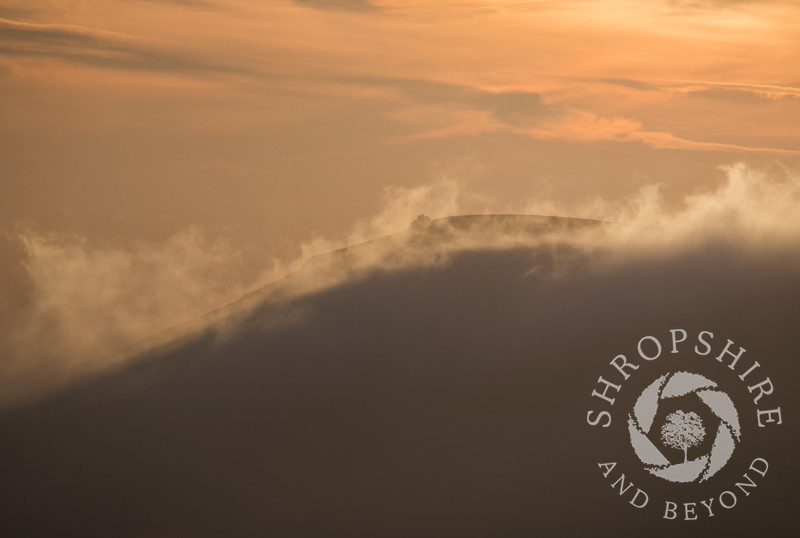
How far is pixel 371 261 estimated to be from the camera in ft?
404

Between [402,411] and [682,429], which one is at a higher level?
[682,429]

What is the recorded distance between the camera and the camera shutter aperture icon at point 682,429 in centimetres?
7188

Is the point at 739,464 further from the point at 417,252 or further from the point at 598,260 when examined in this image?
the point at 417,252

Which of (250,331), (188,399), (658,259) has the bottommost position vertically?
(188,399)

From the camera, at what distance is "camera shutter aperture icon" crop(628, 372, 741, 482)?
236 ft

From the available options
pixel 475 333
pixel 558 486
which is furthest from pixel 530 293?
pixel 558 486

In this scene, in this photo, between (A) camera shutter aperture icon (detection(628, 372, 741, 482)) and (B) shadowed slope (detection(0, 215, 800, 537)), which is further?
(B) shadowed slope (detection(0, 215, 800, 537))

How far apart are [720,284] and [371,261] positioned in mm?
47853

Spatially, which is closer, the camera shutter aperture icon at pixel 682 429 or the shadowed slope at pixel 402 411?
the camera shutter aperture icon at pixel 682 429

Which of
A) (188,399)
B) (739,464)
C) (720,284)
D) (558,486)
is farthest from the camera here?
(188,399)

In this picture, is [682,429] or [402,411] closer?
[682,429]

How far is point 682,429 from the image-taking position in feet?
232

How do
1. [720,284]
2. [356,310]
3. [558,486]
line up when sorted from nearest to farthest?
[558,486]
[720,284]
[356,310]

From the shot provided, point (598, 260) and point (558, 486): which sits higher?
point (598, 260)
